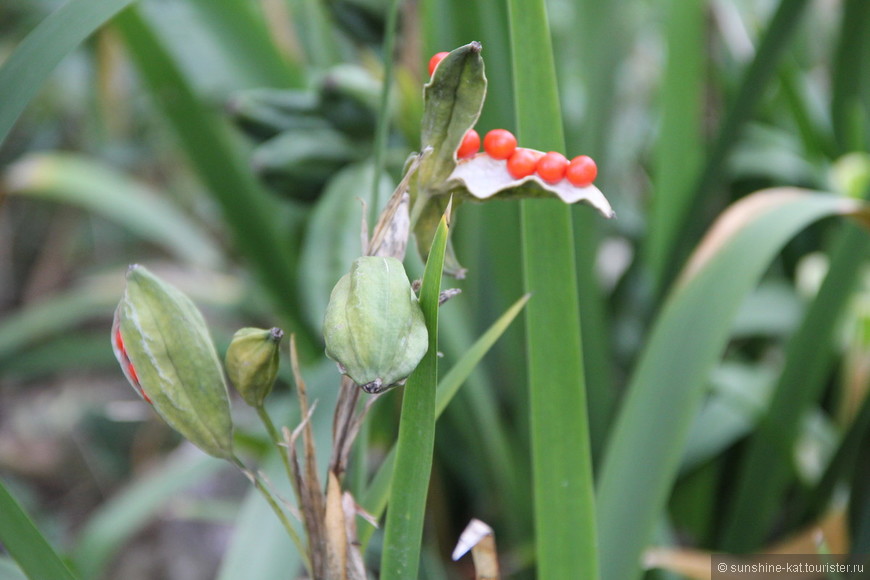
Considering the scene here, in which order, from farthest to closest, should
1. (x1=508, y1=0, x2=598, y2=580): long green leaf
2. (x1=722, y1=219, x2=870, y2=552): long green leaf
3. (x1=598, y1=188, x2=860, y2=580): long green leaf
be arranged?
(x1=722, y1=219, x2=870, y2=552): long green leaf → (x1=598, y1=188, x2=860, y2=580): long green leaf → (x1=508, y1=0, x2=598, y2=580): long green leaf

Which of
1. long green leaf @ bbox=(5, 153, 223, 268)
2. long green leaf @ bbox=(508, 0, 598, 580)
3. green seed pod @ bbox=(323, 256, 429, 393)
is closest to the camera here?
green seed pod @ bbox=(323, 256, 429, 393)

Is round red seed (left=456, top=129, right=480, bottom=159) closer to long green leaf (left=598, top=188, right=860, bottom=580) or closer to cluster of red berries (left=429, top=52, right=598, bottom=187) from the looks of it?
cluster of red berries (left=429, top=52, right=598, bottom=187)

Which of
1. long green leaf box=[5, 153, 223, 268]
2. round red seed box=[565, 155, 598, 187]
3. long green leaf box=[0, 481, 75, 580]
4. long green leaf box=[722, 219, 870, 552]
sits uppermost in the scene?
long green leaf box=[5, 153, 223, 268]

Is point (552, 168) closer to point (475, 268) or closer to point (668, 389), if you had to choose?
point (668, 389)

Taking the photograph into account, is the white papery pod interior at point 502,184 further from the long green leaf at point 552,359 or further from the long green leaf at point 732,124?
the long green leaf at point 732,124

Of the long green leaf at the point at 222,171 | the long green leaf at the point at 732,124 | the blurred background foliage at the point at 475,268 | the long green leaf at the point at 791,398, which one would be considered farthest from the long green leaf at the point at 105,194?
the long green leaf at the point at 791,398

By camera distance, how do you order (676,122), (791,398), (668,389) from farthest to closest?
(676,122), (791,398), (668,389)

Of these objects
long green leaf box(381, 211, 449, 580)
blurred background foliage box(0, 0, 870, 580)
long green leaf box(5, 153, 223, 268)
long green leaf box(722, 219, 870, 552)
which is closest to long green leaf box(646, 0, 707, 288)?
blurred background foliage box(0, 0, 870, 580)

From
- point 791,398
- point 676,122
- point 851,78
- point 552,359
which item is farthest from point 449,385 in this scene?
point 851,78
